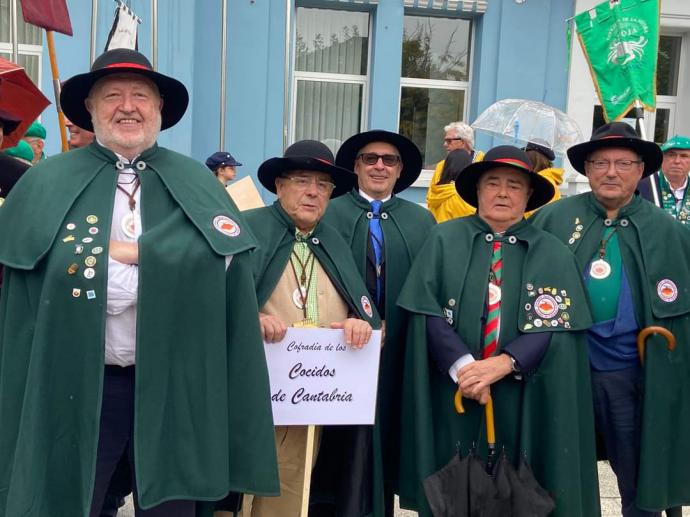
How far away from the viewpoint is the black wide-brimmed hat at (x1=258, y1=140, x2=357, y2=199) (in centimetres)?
334

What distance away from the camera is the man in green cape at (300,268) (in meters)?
3.34

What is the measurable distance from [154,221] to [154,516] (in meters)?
1.08

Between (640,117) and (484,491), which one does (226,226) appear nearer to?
(484,491)

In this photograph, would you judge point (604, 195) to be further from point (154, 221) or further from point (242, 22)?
point (242, 22)

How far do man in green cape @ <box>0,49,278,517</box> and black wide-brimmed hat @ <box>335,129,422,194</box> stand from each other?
1.22 m

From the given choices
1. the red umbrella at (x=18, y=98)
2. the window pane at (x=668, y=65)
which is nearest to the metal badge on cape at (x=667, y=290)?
the red umbrella at (x=18, y=98)

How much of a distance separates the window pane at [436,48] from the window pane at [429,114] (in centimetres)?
21

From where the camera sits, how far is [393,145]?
3.88m

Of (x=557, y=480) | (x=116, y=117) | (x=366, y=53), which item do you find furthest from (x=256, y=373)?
(x=366, y=53)

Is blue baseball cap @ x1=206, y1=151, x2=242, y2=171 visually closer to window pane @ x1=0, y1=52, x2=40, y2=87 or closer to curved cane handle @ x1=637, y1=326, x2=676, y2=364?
window pane @ x1=0, y1=52, x2=40, y2=87

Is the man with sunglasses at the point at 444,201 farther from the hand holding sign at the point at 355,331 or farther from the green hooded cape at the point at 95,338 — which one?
the green hooded cape at the point at 95,338

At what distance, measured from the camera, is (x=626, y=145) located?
362 centimetres

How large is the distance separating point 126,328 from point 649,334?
2.34 metres

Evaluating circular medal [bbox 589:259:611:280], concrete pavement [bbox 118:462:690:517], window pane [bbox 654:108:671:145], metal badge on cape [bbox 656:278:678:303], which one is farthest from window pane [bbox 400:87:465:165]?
metal badge on cape [bbox 656:278:678:303]
